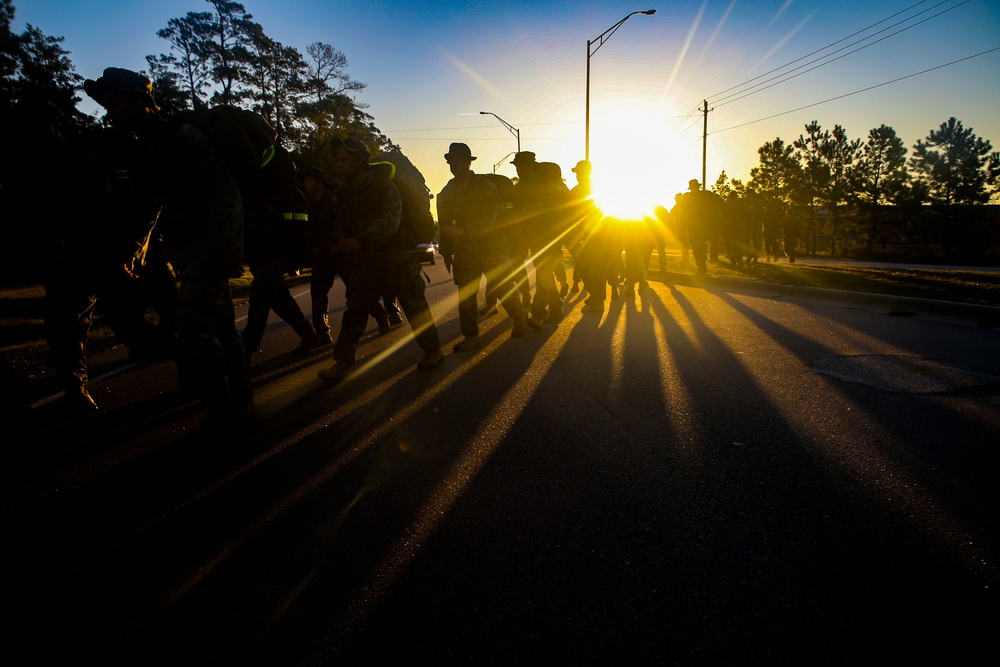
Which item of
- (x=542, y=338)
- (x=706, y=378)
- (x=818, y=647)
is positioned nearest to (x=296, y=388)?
(x=542, y=338)

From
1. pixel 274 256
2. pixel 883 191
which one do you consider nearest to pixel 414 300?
pixel 274 256

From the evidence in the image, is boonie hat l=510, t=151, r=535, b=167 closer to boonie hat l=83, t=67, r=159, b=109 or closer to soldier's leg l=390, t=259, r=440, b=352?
soldier's leg l=390, t=259, r=440, b=352

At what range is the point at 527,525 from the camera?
2.19 m

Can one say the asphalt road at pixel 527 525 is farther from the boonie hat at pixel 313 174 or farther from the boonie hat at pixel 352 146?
the boonie hat at pixel 313 174

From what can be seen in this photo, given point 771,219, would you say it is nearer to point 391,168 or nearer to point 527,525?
point 391,168

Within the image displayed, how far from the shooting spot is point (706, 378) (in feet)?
13.9

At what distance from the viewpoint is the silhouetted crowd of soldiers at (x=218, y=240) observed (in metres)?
3.29

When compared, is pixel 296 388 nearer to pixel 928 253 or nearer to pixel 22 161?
pixel 22 161

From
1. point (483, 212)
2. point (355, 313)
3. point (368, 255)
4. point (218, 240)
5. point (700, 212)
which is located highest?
point (700, 212)

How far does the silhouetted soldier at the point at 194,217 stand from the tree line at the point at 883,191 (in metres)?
14.2

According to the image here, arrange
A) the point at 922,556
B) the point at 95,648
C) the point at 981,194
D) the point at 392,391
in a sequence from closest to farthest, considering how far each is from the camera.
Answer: the point at 95,648, the point at 922,556, the point at 392,391, the point at 981,194

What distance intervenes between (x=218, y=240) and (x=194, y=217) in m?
0.17

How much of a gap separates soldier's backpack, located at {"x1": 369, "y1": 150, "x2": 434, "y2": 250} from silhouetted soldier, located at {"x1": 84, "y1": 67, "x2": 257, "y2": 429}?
1.55m

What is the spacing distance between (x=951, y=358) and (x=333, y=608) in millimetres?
5049
